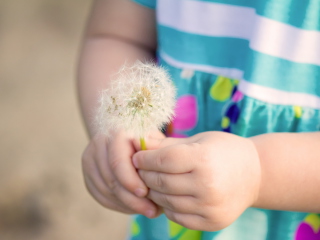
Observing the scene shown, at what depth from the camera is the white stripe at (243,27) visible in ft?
2.25

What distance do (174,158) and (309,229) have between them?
303mm

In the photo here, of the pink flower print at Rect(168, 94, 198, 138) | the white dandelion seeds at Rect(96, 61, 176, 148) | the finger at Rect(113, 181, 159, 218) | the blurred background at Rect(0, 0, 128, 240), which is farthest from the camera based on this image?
the blurred background at Rect(0, 0, 128, 240)

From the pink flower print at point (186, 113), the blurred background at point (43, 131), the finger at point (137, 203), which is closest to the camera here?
the finger at point (137, 203)

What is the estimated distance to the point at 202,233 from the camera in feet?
2.63

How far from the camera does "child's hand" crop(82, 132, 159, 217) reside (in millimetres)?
637

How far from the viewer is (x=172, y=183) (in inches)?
22.9

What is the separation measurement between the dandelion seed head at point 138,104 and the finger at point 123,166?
2.6 inches

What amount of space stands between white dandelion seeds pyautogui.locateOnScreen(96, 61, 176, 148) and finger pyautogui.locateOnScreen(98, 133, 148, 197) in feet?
0.22

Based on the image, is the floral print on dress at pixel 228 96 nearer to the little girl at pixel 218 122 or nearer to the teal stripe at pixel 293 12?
the little girl at pixel 218 122

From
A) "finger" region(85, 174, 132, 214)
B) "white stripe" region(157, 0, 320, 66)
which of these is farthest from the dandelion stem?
"white stripe" region(157, 0, 320, 66)

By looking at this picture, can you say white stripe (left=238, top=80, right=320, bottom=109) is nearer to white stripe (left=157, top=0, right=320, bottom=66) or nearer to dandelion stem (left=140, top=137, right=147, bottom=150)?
white stripe (left=157, top=0, right=320, bottom=66)

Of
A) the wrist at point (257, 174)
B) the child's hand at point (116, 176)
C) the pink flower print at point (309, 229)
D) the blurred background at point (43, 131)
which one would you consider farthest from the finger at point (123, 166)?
the blurred background at point (43, 131)

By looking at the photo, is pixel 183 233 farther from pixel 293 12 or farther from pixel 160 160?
pixel 293 12

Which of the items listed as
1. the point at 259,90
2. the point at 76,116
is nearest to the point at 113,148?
the point at 259,90
